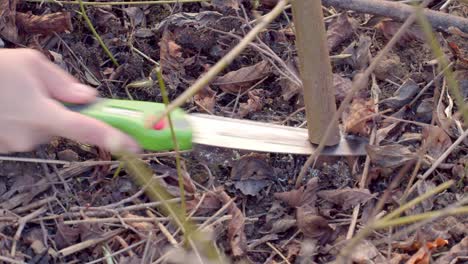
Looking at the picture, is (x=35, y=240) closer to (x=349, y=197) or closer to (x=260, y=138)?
(x=260, y=138)

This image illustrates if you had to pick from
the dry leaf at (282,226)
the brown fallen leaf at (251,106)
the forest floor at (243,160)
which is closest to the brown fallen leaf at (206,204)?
the forest floor at (243,160)

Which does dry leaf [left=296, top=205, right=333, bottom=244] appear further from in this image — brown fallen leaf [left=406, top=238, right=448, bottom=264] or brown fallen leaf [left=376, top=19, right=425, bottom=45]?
brown fallen leaf [left=376, top=19, right=425, bottom=45]

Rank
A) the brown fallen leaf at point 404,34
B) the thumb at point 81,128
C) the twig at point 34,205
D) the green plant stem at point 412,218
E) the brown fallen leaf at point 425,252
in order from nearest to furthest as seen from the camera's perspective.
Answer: the green plant stem at point 412,218
the thumb at point 81,128
the brown fallen leaf at point 425,252
the twig at point 34,205
the brown fallen leaf at point 404,34

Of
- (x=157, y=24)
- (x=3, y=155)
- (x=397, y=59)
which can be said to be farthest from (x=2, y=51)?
(x=397, y=59)

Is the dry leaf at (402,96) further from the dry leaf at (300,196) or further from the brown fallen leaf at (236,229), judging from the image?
the brown fallen leaf at (236,229)

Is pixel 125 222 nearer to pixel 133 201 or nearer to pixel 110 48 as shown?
pixel 133 201

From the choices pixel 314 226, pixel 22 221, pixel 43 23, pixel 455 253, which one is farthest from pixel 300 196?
pixel 43 23
